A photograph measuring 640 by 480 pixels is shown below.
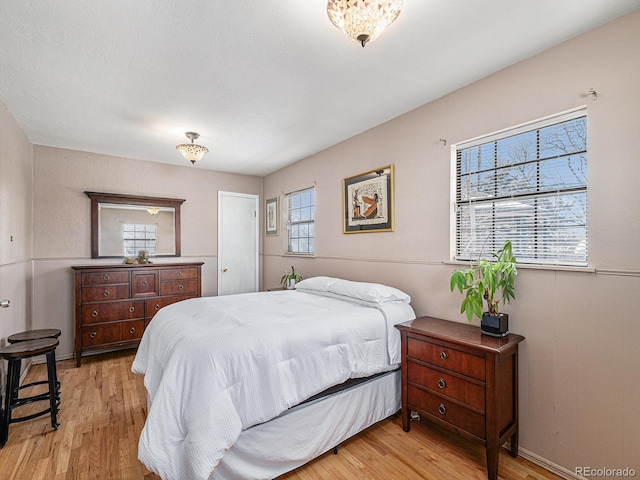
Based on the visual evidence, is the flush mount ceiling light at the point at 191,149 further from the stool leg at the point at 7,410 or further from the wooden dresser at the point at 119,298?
the stool leg at the point at 7,410

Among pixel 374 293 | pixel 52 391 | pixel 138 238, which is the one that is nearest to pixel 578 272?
pixel 374 293

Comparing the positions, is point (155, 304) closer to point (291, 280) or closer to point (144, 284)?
point (144, 284)

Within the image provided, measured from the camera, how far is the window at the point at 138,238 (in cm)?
417

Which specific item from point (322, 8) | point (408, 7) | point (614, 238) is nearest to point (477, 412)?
point (614, 238)

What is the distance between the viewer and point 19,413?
251 cm

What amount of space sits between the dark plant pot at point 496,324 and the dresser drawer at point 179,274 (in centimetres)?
357

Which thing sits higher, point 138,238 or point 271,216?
point 271,216

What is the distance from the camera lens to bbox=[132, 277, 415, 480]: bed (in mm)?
1490

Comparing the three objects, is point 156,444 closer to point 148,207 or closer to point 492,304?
point 492,304

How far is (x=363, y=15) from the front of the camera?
1.35 meters

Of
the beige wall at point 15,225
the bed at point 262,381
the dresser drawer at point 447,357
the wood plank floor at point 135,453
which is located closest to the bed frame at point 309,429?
the bed at point 262,381

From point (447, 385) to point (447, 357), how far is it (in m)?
0.18

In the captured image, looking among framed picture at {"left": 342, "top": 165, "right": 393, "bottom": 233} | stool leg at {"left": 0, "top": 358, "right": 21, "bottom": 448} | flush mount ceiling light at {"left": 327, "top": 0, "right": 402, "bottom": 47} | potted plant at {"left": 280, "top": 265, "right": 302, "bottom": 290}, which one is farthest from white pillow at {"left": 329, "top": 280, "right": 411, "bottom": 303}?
stool leg at {"left": 0, "top": 358, "right": 21, "bottom": 448}

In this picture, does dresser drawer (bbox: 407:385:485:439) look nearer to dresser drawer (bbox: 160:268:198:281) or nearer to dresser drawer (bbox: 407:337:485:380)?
dresser drawer (bbox: 407:337:485:380)
